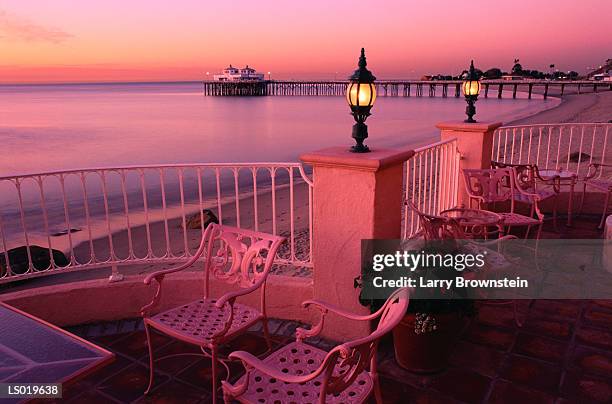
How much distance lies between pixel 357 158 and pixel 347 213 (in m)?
0.40

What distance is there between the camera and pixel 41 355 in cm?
191

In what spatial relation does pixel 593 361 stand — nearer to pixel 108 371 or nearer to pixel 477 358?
pixel 477 358

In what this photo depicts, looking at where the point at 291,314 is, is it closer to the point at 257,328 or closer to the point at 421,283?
the point at 257,328

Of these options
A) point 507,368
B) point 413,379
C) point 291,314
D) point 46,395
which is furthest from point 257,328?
point 46,395

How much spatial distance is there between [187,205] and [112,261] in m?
9.52

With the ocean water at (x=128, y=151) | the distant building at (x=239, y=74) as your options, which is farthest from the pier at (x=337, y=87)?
the ocean water at (x=128, y=151)

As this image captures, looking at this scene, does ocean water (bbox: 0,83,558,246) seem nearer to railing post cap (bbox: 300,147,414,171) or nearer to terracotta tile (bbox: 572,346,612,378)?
railing post cap (bbox: 300,147,414,171)

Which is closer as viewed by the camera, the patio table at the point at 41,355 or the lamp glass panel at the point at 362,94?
the patio table at the point at 41,355

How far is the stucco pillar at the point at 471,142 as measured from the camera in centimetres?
545

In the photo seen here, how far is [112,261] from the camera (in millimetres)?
3877

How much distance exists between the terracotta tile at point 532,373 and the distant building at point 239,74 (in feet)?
437

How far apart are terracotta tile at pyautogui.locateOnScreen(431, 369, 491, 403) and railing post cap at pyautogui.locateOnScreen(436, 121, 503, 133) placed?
3178 mm

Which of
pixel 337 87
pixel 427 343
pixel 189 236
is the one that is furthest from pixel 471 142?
pixel 337 87

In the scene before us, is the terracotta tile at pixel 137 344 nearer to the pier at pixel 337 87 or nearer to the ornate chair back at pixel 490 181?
the ornate chair back at pixel 490 181
